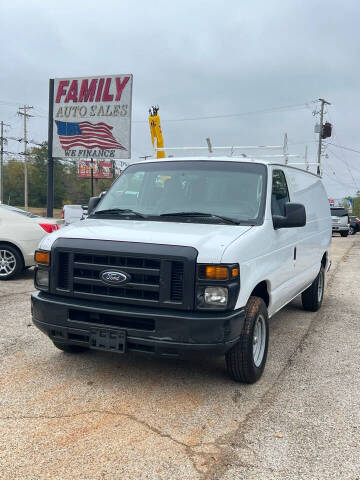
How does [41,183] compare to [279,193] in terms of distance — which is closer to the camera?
[279,193]

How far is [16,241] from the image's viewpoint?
357 inches

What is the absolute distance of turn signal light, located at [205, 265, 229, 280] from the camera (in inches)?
143

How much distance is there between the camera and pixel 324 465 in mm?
3002

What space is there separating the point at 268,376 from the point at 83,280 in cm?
200

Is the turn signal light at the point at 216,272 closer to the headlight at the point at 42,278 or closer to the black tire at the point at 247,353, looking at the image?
the black tire at the point at 247,353

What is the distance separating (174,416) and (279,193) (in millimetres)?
2629

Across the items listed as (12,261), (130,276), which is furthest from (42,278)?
(12,261)

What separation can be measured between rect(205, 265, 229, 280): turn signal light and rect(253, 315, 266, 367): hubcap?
2.89ft

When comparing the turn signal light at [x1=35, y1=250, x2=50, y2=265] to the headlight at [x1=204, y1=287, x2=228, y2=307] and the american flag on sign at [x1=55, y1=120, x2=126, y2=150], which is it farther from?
the american flag on sign at [x1=55, y1=120, x2=126, y2=150]

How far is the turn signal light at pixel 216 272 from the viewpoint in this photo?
3.63 m

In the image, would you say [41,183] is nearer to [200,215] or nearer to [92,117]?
[92,117]

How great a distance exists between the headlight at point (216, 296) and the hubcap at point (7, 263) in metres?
6.49

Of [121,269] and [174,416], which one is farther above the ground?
[121,269]

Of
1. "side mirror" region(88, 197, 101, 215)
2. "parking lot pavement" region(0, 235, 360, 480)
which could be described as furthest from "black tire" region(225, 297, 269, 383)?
"side mirror" region(88, 197, 101, 215)
